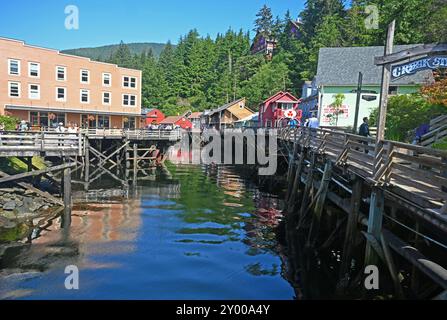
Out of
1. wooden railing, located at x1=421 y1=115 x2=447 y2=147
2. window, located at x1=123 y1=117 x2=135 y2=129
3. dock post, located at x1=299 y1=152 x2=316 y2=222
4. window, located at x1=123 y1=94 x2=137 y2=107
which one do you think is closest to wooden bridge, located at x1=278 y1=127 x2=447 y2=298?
dock post, located at x1=299 y1=152 x2=316 y2=222

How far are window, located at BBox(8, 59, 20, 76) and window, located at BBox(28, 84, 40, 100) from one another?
1.81 meters

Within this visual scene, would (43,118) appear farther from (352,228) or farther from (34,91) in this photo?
(352,228)

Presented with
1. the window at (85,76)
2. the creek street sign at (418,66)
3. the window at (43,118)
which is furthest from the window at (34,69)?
the creek street sign at (418,66)

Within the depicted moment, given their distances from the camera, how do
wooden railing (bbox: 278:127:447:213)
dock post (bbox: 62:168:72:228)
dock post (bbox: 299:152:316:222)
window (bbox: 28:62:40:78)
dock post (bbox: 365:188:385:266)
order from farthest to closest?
window (bbox: 28:62:40:78)
dock post (bbox: 62:168:72:228)
dock post (bbox: 299:152:316:222)
dock post (bbox: 365:188:385:266)
wooden railing (bbox: 278:127:447:213)

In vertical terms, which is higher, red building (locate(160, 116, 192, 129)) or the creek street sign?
the creek street sign

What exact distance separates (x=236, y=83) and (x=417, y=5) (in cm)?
5203

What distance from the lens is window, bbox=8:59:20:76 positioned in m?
39.9

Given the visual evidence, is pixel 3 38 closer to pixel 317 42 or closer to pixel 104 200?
pixel 104 200

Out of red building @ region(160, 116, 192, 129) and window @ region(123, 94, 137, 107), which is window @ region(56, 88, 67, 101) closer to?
window @ region(123, 94, 137, 107)

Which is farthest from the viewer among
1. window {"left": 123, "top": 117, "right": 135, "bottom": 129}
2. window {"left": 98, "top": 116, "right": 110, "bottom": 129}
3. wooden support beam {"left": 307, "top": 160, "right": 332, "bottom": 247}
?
window {"left": 123, "top": 117, "right": 135, "bottom": 129}

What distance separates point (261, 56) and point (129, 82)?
2210 inches

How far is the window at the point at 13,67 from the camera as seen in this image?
3988cm

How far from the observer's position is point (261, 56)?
98.2 meters
